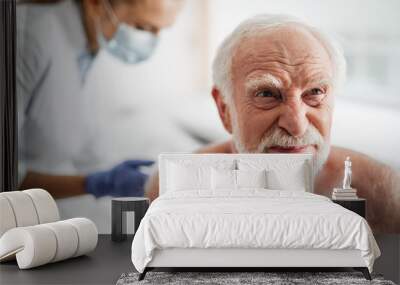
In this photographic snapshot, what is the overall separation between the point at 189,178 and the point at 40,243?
1.86 metres

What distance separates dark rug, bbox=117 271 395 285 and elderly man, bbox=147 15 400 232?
2302mm

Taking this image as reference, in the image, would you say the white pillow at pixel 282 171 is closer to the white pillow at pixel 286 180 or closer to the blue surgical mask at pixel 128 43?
the white pillow at pixel 286 180

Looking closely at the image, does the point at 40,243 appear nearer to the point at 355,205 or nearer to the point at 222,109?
the point at 222,109

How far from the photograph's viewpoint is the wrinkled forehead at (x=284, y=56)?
7.43 m

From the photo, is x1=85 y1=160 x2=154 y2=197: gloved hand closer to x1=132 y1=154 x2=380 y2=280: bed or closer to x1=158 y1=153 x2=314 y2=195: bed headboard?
x1=158 y1=153 x2=314 y2=195: bed headboard

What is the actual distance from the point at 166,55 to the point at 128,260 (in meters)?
2.63

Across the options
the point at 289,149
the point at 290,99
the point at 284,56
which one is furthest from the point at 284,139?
the point at 284,56

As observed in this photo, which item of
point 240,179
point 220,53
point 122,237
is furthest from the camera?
point 220,53

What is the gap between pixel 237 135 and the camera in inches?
299

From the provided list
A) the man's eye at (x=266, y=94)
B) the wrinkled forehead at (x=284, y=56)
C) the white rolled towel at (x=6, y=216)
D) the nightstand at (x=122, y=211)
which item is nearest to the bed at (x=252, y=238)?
the white rolled towel at (x=6, y=216)

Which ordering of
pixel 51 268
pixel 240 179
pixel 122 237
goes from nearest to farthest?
1. pixel 51 268
2. pixel 240 179
3. pixel 122 237

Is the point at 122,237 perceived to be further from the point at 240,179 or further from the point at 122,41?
the point at 122,41

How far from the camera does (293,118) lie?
7.40 m

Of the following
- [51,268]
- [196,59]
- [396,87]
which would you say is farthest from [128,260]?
[396,87]
